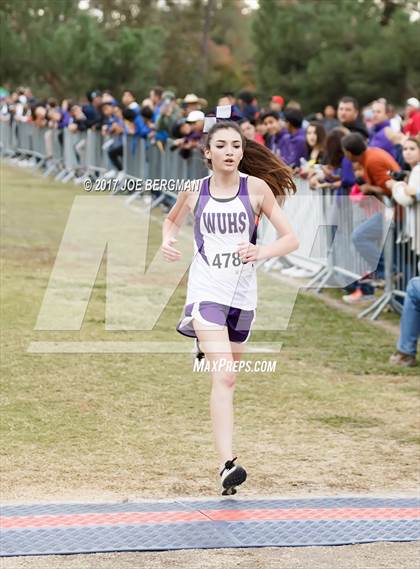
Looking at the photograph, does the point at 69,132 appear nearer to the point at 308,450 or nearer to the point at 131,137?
the point at 131,137

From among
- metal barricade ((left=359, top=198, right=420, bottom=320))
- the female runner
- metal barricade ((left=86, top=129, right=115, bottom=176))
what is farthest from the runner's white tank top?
metal barricade ((left=86, top=129, right=115, bottom=176))

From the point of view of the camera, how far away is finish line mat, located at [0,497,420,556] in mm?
5008

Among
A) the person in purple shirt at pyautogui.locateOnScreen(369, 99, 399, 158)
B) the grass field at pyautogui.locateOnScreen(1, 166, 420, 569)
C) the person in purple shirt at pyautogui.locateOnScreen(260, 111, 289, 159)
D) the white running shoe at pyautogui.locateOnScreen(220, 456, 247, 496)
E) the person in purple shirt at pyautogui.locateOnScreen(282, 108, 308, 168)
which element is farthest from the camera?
the person in purple shirt at pyautogui.locateOnScreen(260, 111, 289, 159)

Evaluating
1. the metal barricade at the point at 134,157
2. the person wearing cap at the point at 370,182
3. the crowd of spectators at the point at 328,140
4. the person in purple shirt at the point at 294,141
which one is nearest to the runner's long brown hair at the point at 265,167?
the crowd of spectators at the point at 328,140

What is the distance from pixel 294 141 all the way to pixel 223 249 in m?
8.36

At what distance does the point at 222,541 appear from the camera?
505 cm

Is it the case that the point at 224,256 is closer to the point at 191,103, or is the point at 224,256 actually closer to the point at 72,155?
the point at 191,103

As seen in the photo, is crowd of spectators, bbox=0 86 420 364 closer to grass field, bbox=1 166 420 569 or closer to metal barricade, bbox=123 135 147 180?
metal barricade, bbox=123 135 147 180

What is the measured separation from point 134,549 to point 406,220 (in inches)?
218

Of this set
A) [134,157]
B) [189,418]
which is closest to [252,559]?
[189,418]

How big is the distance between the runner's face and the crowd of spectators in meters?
1.19

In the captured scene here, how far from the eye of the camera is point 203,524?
525cm

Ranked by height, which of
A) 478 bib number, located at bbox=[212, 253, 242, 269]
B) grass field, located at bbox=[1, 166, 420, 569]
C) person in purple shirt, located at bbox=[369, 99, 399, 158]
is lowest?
grass field, located at bbox=[1, 166, 420, 569]

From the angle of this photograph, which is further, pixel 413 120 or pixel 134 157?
pixel 134 157
